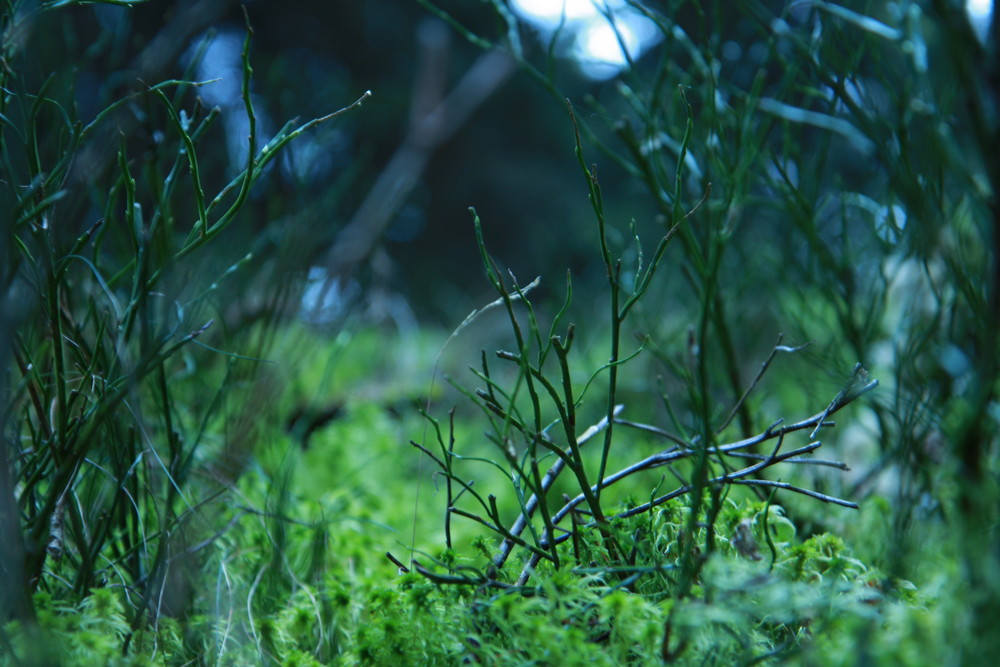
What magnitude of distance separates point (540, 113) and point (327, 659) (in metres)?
8.68

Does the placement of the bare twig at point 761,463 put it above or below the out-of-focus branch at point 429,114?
below

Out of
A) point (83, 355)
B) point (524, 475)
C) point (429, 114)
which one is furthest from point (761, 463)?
point (429, 114)

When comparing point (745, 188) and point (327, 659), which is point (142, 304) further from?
point (745, 188)

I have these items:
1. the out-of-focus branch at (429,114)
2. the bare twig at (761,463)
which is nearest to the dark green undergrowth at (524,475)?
the bare twig at (761,463)

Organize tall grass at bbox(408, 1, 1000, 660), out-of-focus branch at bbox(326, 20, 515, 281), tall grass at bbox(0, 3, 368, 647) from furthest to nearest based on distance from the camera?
out-of-focus branch at bbox(326, 20, 515, 281) → tall grass at bbox(0, 3, 368, 647) → tall grass at bbox(408, 1, 1000, 660)

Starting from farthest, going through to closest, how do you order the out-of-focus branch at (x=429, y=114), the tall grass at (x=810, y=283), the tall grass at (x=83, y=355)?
the out-of-focus branch at (x=429, y=114)
the tall grass at (x=83, y=355)
the tall grass at (x=810, y=283)

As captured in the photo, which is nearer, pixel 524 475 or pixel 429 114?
pixel 524 475

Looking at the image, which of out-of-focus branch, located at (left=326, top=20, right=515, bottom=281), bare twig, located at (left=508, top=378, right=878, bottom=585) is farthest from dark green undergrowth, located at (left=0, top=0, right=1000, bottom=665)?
out-of-focus branch, located at (left=326, top=20, right=515, bottom=281)

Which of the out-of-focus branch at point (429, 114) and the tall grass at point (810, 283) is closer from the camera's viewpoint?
the tall grass at point (810, 283)

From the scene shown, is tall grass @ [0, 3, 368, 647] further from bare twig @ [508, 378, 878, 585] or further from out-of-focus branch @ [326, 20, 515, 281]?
out-of-focus branch @ [326, 20, 515, 281]

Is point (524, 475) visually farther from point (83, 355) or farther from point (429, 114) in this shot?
point (429, 114)

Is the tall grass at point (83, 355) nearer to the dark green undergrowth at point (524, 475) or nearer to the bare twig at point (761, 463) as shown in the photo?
the dark green undergrowth at point (524, 475)

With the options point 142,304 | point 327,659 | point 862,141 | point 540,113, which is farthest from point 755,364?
point 540,113

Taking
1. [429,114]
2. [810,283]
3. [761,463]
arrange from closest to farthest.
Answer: [761,463] → [810,283] → [429,114]
